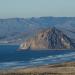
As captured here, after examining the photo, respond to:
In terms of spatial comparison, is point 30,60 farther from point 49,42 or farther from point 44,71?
point 49,42

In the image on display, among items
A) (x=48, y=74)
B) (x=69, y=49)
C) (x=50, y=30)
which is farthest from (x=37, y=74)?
(x=50, y=30)

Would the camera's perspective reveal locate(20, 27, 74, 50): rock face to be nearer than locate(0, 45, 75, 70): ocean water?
No

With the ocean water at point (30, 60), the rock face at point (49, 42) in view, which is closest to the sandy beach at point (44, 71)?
the ocean water at point (30, 60)

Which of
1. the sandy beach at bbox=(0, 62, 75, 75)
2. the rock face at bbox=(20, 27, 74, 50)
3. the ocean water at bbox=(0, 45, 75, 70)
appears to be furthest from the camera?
the rock face at bbox=(20, 27, 74, 50)

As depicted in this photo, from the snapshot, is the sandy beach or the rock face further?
the rock face

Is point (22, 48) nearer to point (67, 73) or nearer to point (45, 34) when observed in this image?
point (45, 34)

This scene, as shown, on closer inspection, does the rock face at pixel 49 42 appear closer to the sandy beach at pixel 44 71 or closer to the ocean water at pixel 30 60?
the ocean water at pixel 30 60

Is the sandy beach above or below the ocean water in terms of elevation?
above

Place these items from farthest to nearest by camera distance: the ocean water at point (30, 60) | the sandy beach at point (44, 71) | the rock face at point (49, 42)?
the rock face at point (49, 42)
the ocean water at point (30, 60)
the sandy beach at point (44, 71)

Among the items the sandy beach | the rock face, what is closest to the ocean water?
the sandy beach

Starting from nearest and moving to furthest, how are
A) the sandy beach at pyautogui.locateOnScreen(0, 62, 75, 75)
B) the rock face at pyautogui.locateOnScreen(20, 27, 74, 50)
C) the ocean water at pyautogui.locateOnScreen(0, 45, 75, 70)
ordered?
the sandy beach at pyautogui.locateOnScreen(0, 62, 75, 75), the ocean water at pyautogui.locateOnScreen(0, 45, 75, 70), the rock face at pyautogui.locateOnScreen(20, 27, 74, 50)

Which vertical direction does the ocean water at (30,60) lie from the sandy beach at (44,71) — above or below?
below

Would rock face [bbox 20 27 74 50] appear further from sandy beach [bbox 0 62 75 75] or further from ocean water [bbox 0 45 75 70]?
sandy beach [bbox 0 62 75 75]
